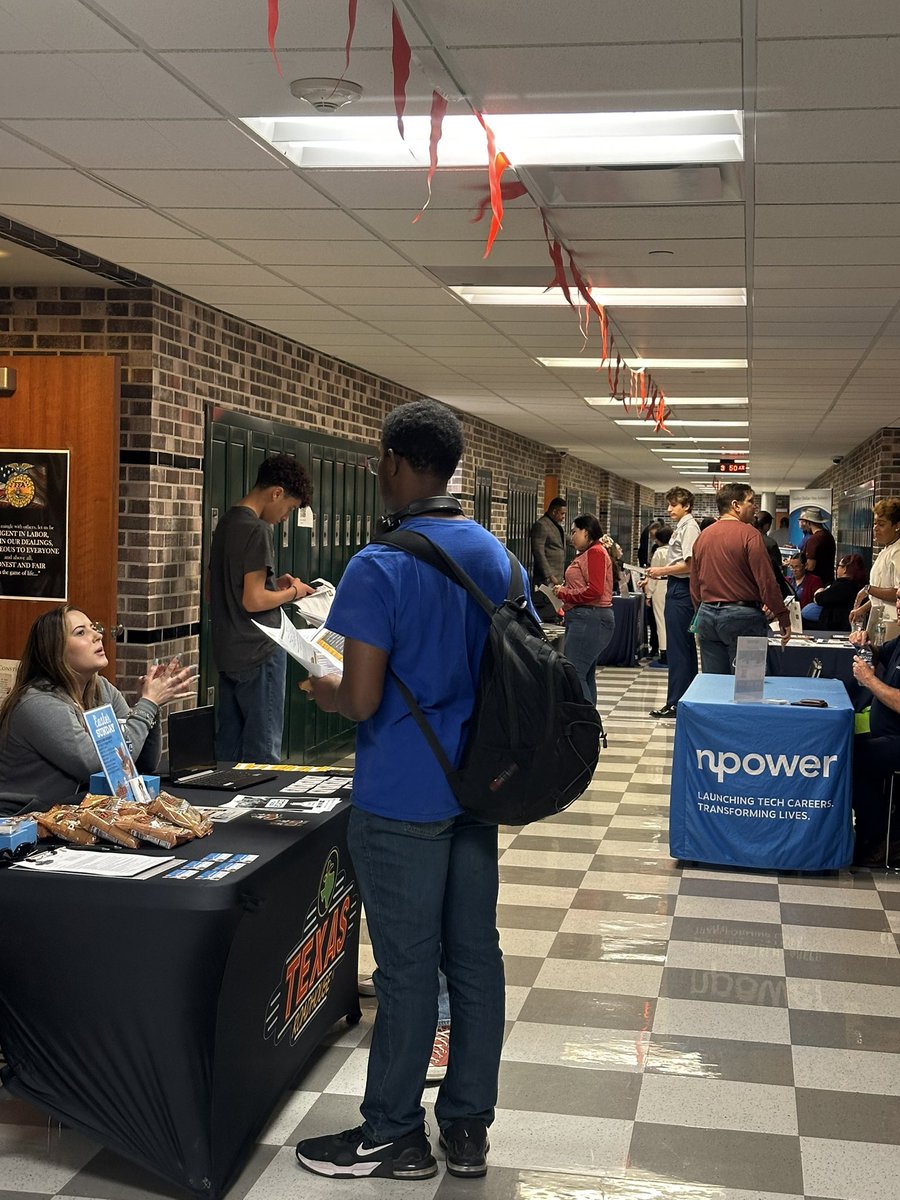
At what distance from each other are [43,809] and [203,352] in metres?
3.75

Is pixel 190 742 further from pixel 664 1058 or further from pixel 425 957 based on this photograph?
pixel 664 1058

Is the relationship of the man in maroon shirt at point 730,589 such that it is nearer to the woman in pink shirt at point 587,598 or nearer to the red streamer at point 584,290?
the woman in pink shirt at point 587,598

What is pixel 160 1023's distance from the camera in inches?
106

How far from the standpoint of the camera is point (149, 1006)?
270 cm

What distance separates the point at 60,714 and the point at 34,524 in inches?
104

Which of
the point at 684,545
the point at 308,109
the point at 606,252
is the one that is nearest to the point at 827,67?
the point at 308,109

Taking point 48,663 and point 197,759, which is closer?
point 48,663

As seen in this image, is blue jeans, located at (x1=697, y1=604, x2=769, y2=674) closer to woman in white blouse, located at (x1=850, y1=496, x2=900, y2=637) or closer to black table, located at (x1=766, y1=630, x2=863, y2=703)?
black table, located at (x1=766, y1=630, x2=863, y2=703)

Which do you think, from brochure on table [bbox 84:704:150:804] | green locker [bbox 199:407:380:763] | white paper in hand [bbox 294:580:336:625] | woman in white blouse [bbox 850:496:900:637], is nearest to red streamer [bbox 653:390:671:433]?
green locker [bbox 199:407:380:763]

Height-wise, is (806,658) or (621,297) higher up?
(621,297)

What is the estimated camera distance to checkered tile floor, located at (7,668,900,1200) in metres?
2.89

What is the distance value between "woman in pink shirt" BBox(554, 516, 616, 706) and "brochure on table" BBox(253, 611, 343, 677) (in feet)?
20.5

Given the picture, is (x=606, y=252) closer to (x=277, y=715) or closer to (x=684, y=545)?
(x=277, y=715)

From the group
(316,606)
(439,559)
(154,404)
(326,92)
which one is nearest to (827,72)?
(326,92)
